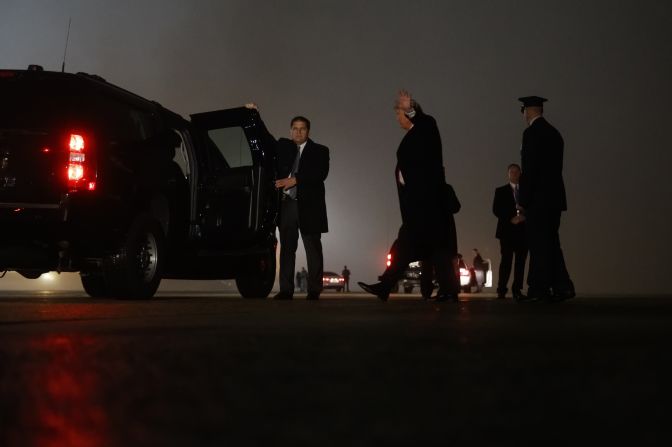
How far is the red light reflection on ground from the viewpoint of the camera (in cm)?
153

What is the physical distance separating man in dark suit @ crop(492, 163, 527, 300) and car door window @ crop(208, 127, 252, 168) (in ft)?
12.0

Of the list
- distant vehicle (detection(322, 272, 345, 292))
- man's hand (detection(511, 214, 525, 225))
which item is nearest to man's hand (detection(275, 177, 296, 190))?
man's hand (detection(511, 214, 525, 225))

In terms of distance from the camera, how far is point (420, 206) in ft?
28.8

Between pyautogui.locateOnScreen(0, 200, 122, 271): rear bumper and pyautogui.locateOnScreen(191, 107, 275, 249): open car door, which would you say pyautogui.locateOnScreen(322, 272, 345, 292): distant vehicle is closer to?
pyautogui.locateOnScreen(191, 107, 275, 249): open car door

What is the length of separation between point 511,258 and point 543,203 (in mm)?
3451

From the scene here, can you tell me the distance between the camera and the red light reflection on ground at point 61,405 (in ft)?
5.03

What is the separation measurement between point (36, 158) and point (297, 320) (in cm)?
378

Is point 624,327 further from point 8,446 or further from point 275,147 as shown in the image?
point 275,147

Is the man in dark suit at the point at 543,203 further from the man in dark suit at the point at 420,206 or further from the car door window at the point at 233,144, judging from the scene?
the car door window at the point at 233,144

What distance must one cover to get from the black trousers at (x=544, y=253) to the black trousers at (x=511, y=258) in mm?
2574

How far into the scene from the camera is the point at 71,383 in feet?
7.27

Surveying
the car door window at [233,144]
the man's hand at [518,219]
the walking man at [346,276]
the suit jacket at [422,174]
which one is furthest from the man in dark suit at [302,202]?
the walking man at [346,276]

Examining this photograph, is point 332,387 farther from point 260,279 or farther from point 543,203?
point 260,279

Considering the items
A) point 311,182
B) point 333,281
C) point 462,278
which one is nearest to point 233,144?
point 311,182
